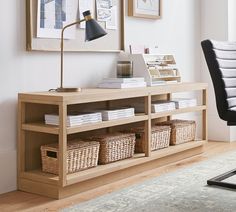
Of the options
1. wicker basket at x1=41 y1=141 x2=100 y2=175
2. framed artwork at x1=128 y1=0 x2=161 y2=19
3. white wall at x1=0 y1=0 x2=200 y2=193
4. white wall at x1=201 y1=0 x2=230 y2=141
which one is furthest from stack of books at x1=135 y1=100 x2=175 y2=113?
white wall at x1=201 y1=0 x2=230 y2=141

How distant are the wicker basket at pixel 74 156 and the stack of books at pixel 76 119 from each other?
0.52 ft

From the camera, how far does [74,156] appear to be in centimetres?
269

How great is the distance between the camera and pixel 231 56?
2926 millimetres

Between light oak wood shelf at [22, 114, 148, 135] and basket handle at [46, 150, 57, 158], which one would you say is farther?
basket handle at [46, 150, 57, 158]

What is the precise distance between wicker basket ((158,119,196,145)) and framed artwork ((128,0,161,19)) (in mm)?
889

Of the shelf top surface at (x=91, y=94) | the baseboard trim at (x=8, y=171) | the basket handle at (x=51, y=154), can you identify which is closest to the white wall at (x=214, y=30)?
the shelf top surface at (x=91, y=94)

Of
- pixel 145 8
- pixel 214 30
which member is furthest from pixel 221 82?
pixel 214 30

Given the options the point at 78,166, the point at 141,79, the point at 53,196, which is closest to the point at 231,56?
the point at 141,79

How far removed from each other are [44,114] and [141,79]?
757mm

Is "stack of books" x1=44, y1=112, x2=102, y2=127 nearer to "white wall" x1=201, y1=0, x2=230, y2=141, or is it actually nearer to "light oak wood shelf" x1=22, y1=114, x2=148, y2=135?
"light oak wood shelf" x1=22, y1=114, x2=148, y2=135

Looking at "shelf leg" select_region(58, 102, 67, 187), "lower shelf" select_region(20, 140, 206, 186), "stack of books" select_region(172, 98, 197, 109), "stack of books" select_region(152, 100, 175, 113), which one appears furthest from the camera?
"stack of books" select_region(172, 98, 197, 109)

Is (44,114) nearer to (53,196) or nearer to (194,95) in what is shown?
(53,196)

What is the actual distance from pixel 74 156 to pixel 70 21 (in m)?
0.94

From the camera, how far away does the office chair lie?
270 cm
